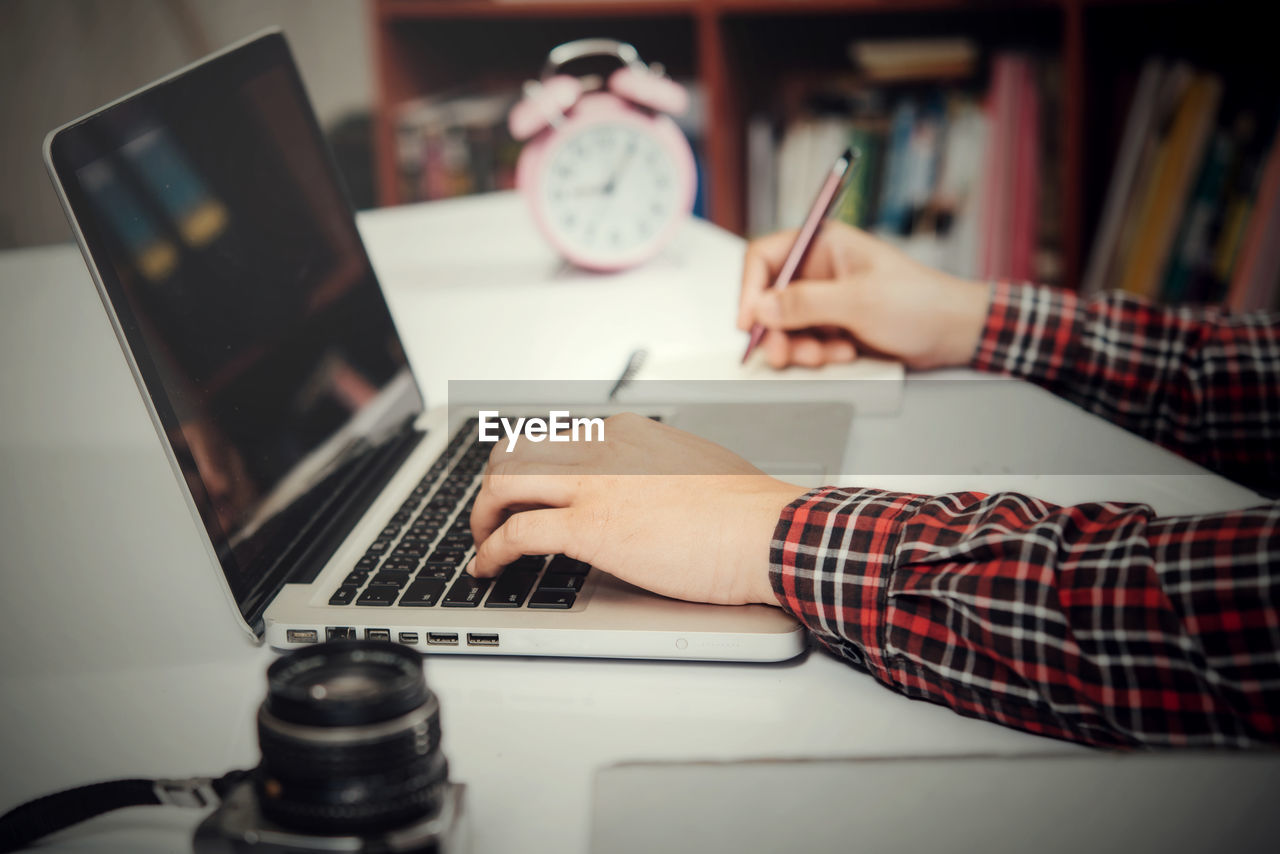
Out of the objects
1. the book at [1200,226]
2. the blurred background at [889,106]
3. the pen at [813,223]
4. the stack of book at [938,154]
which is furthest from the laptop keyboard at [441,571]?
the book at [1200,226]

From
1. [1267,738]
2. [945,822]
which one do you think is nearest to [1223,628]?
[1267,738]

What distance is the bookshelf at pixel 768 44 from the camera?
195cm

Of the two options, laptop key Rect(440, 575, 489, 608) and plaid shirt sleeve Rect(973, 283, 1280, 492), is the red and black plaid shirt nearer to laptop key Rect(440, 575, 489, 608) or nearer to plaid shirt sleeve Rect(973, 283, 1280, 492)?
laptop key Rect(440, 575, 489, 608)

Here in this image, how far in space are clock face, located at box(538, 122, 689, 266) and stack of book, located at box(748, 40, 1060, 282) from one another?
90 cm

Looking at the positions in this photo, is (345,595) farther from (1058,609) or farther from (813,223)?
(813,223)

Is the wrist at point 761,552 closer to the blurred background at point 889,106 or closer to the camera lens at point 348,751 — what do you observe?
the camera lens at point 348,751

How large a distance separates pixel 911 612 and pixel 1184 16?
186 cm

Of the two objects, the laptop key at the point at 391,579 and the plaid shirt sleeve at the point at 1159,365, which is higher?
the laptop key at the point at 391,579

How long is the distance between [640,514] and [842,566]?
0.37 ft

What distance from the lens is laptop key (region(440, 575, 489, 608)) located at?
59 cm

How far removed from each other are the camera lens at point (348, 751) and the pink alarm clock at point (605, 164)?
0.92m

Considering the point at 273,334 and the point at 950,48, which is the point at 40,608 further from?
the point at 950,48

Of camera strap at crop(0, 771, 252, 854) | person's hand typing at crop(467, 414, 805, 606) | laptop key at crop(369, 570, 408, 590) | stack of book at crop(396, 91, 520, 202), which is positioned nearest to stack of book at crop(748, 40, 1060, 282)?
stack of book at crop(396, 91, 520, 202)

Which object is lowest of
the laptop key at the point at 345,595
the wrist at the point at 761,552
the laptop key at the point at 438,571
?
the laptop key at the point at 438,571
